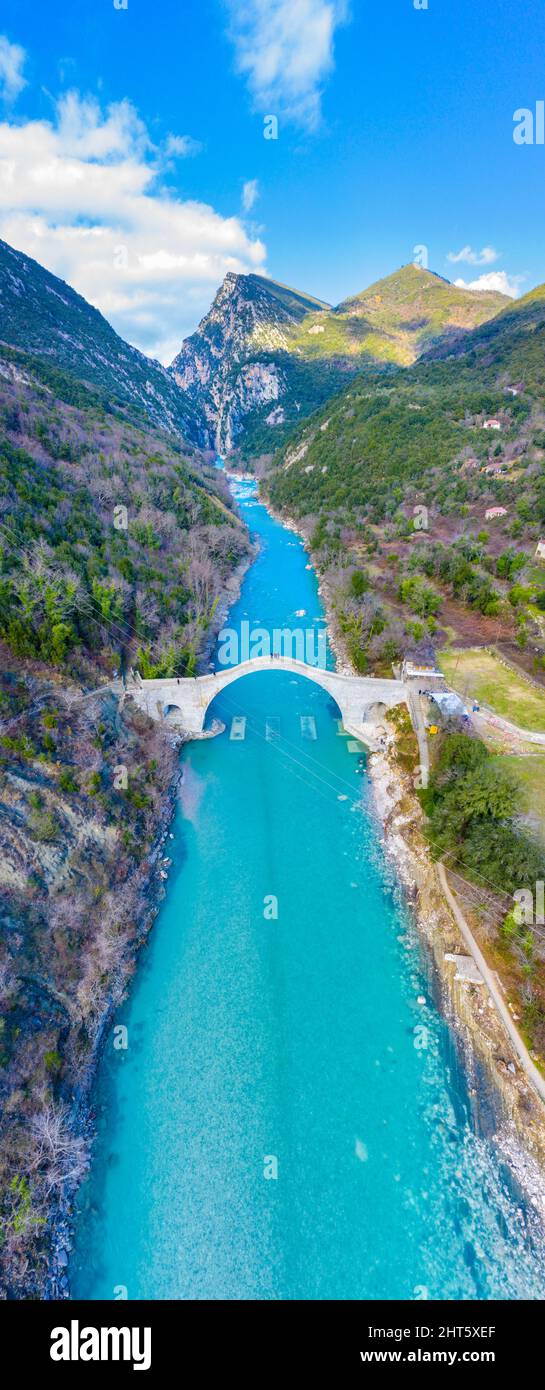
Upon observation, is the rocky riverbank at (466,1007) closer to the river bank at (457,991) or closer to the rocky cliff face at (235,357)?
the river bank at (457,991)

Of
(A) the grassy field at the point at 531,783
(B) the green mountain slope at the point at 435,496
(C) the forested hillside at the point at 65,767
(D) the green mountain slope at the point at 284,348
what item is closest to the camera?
(C) the forested hillside at the point at 65,767

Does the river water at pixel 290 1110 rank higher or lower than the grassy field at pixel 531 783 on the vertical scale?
lower

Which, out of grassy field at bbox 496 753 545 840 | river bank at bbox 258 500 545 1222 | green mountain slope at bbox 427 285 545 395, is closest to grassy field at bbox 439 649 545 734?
grassy field at bbox 496 753 545 840

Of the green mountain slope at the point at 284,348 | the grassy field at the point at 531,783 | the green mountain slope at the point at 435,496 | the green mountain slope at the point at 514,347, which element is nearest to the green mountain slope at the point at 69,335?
the green mountain slope at the point at 435,496

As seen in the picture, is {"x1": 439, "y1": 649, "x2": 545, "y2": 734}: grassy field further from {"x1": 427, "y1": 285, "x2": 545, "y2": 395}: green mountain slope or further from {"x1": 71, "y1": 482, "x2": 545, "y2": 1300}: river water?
{"x1": 427, "y1": 285, "x2": 545, "y2": 395}: green mountain slope

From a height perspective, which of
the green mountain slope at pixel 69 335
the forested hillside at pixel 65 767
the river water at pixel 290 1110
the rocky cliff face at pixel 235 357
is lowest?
the river water at pixel 290 1110

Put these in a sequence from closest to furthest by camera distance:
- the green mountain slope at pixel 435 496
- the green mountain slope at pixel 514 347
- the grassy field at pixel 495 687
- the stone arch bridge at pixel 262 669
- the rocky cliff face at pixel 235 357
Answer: the grassy field at pixel 495 687, the stone arch bridge at pixel 262 669, the green mountain slope at pixel 435 496, the green mountain slope at pixel 514 347, the rocky cliff face at pixel 235 357

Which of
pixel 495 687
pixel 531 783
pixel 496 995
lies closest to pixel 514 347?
pixel 495 687
